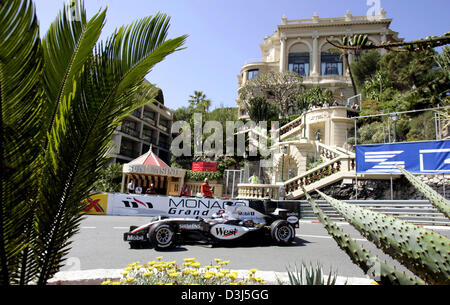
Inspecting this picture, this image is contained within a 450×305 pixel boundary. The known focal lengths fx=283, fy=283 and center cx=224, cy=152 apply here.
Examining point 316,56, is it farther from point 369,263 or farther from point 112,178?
point 369,263

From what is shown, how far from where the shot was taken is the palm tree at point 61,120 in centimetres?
203

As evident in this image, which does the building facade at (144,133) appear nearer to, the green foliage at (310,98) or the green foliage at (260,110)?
the green foliage at (260,110)

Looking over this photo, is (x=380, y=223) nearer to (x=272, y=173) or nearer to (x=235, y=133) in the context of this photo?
(x=272, y=173)

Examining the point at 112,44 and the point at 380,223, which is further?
the point at 112,44

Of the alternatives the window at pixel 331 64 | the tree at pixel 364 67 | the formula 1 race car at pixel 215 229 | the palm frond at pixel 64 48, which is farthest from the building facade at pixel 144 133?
the palm frond at pixel 64 48

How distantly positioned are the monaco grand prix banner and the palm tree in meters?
11.6

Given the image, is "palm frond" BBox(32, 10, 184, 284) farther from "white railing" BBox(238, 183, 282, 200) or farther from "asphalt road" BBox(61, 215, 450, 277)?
"white railing" BBox(238, 183, 282, 200)

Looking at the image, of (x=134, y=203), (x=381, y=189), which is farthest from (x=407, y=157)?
(x=134, y=203)

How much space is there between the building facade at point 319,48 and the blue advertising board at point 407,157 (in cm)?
3404

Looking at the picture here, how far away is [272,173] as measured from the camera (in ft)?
88.1

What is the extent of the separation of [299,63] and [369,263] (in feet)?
181
